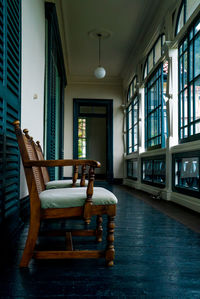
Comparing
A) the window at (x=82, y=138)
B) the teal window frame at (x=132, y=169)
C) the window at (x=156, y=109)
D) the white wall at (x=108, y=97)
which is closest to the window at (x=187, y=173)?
the window at (x=156, y=109)

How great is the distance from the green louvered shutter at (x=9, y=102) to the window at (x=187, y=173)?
2.33 metres

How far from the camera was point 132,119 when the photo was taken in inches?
297

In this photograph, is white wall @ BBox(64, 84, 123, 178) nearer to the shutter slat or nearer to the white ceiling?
the white ceiling

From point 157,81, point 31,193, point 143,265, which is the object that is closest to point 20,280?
point 31,193

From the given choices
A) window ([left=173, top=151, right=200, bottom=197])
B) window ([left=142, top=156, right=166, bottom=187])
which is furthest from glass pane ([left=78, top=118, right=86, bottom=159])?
window ([left=173, top=151, right=200, bottom=197])

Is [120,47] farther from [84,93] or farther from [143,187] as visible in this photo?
[143,187]

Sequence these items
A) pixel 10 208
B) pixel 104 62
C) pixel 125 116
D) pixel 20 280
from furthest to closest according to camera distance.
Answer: pixel 125 116 → pixel 104 62 → pixel 10 208 → pixel 20 280

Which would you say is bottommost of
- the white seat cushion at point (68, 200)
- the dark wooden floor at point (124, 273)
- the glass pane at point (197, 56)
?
the dark wooden floor at point (124, 273)

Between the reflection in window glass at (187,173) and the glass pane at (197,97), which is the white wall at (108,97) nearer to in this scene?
the reflection in window glass at (187,173)

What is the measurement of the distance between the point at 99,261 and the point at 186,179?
2.52 metres

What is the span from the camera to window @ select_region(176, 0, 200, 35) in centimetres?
365

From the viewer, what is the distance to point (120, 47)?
6680 millimetres

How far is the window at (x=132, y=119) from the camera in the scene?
7.13 metres

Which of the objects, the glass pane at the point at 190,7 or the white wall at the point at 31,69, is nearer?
the white wall at the point at 31,69
